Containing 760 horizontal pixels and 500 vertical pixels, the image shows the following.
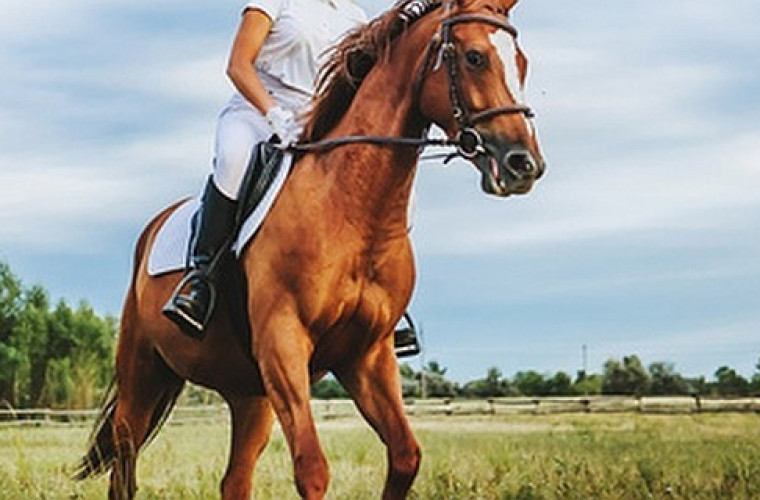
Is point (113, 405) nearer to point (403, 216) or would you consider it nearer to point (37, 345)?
point (403, 216)

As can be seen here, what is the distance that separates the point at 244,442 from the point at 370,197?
90.6 inches

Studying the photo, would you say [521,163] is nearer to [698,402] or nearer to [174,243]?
[174,243]

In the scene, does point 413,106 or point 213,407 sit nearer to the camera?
point 413,106

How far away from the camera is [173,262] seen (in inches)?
308

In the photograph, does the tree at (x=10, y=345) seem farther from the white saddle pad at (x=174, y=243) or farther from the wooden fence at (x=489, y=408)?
the white saddle pad at (x=174, y=243)

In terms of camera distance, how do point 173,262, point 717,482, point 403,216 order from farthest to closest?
point 717,482
point 173,262
point 403,216

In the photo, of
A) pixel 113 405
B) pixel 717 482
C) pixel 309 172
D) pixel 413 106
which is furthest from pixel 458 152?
pixel 717 482

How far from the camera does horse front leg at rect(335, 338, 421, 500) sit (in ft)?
21.0

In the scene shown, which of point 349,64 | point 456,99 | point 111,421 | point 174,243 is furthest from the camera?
point 111,421

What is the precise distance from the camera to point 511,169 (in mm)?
5598

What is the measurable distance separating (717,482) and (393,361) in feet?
13.8

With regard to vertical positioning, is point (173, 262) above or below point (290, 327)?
above

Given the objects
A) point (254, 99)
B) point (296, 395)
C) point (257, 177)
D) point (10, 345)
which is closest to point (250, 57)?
point (254, 99)

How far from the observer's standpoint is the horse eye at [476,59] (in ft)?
19.1
